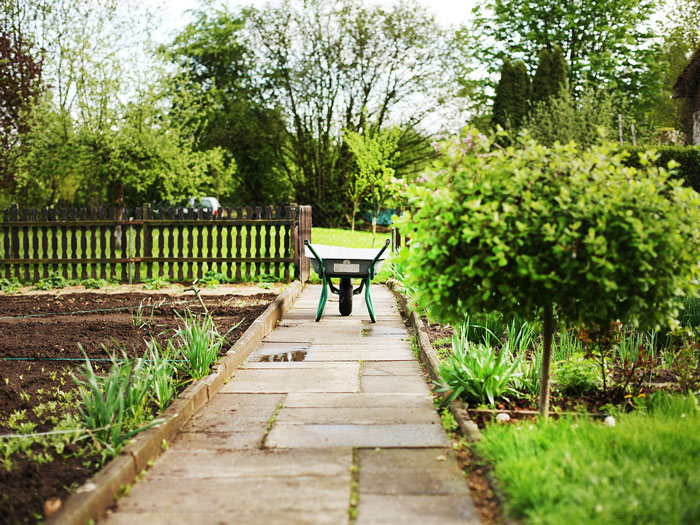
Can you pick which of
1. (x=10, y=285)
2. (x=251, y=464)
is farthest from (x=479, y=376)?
(x=10, y=285)

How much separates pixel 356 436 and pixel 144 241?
8.50 metres

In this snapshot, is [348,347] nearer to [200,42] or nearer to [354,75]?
[354,75]

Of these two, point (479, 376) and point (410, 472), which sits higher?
point (479, 376)

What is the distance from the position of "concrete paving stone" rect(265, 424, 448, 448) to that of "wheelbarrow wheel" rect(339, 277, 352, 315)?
4.07 meters

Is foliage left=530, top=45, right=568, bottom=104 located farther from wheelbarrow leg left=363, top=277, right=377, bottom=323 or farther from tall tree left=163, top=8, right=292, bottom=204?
wheelbarrow leg left=363, top=277, right=377, bottom=323

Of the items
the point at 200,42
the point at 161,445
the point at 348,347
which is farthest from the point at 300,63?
the point at 161,445

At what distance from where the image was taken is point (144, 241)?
1105 cm

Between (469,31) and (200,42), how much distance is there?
1312cm

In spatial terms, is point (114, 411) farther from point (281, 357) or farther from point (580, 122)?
point (580, 122)

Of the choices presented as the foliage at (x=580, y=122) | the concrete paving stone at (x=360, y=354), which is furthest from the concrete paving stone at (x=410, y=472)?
the foliage at (x=580, y=122)

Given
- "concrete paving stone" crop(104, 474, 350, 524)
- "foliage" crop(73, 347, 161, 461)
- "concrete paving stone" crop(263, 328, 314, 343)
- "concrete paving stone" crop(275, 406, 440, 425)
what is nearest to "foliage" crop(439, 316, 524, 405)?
"concrete paving stone" crop(275, 406, 440, 425)

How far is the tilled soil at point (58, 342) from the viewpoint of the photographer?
2.75m

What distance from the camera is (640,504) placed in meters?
2.28

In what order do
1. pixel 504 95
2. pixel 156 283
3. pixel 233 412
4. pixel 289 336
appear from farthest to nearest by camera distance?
pixel 504 95, pixel 156 283, pixel 289 336, pixel 233 412
